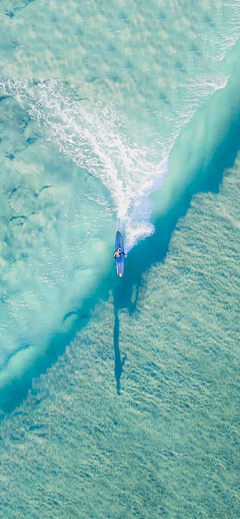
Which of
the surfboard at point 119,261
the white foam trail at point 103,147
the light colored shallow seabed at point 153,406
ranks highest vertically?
the white foam trail at point 103,147

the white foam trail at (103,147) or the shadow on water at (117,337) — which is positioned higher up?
the white foam trail at (103,147)

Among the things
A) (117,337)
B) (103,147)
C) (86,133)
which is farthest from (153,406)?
(86,133)

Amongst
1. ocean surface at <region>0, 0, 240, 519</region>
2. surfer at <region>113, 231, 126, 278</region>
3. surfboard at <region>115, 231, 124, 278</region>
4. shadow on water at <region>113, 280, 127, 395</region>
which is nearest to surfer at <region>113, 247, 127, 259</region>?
surfer at <region>113, 231, 126, 278</region>

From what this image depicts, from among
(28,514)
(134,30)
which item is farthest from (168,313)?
(134,30)

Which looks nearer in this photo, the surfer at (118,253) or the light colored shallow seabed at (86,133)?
the surfer at (118,253)

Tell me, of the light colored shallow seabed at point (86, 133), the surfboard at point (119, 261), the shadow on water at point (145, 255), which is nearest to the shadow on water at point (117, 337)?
the shadow on water at point (145, 255)

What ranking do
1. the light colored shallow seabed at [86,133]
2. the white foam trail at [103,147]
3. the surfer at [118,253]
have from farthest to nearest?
the white foam trail at [103,147] → the light colored shallow seabed at [86,133] → the surfer at [118,253]

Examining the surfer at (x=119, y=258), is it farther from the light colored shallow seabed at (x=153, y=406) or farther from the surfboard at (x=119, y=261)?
the light colored shallow seabed at (x=153, y=406)
